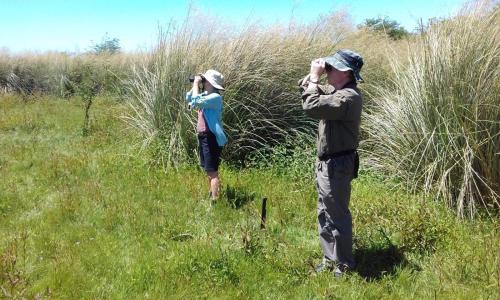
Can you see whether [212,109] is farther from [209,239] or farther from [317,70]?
[317,70]

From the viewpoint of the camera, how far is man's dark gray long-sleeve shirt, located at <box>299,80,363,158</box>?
13.0 ft

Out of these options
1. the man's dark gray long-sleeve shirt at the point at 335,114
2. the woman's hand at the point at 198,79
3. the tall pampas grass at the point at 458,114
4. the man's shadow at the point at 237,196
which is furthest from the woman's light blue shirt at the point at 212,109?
the tall pampas grass at the point at 458,114

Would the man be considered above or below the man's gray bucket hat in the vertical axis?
below

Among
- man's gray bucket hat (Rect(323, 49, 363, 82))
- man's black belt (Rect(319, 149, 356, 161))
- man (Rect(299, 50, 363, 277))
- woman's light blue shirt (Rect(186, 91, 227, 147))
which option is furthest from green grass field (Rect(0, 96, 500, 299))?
man's gray bucket hat (Rect(323, 49, 363, 82))

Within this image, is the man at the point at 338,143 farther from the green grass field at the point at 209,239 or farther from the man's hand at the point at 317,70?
the green grass field at the point at 209,239

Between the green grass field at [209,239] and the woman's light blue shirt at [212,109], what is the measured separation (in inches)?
31.0

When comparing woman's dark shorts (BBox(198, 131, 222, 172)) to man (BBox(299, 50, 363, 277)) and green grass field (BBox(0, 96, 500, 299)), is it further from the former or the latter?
man (BBox(299, 50, 363, 277))

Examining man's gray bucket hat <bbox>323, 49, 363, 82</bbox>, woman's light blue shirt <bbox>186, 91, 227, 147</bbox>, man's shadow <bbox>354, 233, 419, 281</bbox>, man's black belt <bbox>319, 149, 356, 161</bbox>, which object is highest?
man's gray bucket hat <bbox>323, 49, 363, 82</bbox>

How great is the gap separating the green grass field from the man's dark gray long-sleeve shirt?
109 centimetres

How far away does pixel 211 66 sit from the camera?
7863mm

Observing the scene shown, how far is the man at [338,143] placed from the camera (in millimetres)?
4031

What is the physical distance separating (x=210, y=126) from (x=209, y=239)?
1705 millimetres

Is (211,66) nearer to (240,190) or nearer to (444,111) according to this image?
(240,190)

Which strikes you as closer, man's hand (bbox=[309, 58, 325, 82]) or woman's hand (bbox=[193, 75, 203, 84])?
man's hand (bbox=[309, 58, 325, 82])
